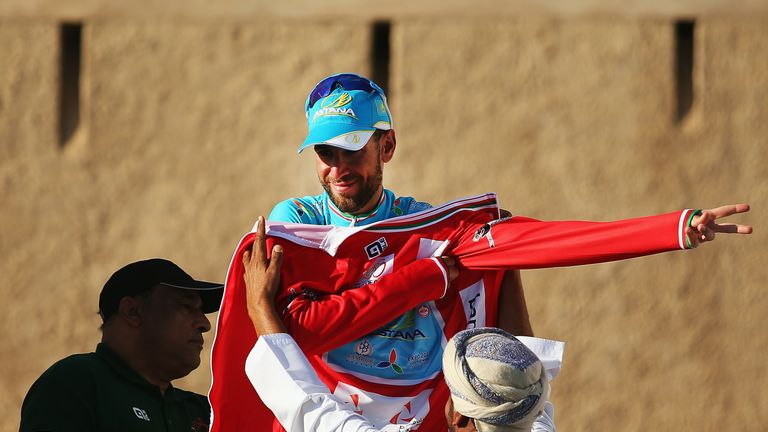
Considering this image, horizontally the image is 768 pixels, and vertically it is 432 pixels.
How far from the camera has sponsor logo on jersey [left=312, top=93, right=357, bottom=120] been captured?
333 centimetres

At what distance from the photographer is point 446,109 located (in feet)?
25.7

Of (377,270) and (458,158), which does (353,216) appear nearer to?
(377,270)

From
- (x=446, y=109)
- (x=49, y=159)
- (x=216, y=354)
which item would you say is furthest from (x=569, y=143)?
(x=216, y=354)

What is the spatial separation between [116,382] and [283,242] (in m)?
1.11

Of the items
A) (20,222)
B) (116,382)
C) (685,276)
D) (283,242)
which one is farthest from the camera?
(20,222)

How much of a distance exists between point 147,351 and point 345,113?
4.54ft

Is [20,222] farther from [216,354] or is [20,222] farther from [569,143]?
[216,354]

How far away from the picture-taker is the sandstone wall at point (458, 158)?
7.63 meters

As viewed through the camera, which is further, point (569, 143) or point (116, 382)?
point (569, 143)

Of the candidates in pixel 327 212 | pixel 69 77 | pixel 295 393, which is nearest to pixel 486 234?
pixel 327 212

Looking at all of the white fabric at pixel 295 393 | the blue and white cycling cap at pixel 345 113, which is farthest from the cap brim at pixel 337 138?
the white fabric at pixel 295 393

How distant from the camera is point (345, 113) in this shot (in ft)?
10.9

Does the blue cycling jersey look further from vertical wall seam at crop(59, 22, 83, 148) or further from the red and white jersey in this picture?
vertical wall seam at crop(59, 22, 83, 148)

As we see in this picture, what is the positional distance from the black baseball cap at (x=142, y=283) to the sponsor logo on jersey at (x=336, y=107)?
1112 mm
